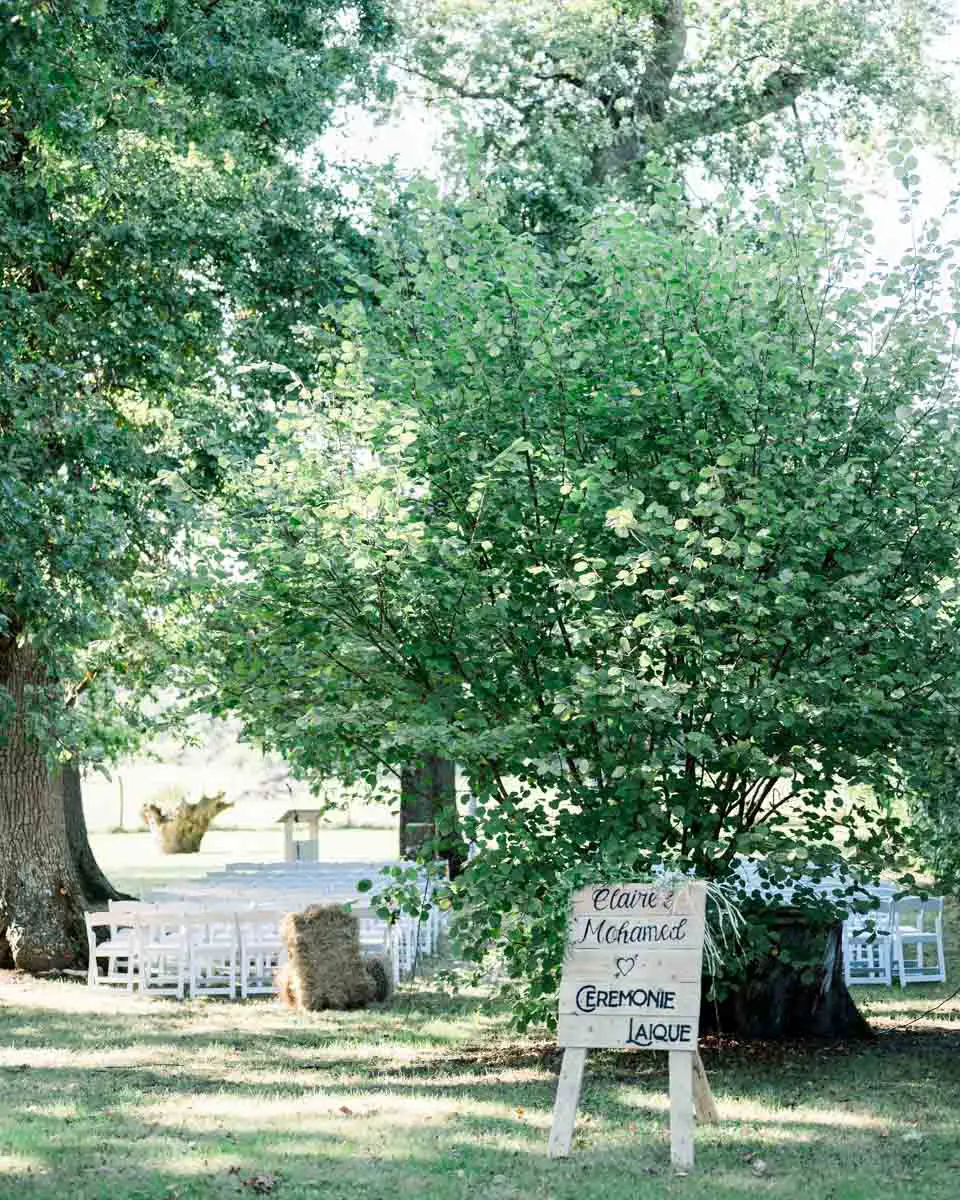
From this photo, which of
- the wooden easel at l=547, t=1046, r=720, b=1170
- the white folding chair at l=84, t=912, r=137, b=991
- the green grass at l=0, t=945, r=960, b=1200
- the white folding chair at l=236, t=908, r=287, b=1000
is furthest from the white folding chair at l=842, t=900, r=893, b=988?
the wooden easel at l=547, t=1046, r=720, b=1170

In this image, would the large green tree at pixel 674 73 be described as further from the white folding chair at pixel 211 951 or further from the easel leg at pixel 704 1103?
the easel leg at pixel 704 1103

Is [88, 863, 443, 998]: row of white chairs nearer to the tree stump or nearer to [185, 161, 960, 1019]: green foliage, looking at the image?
[185, 161, 960, 1019]: green foliage

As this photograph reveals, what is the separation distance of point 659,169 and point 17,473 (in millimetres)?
4758

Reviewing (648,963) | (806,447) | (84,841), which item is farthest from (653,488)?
(84,841)

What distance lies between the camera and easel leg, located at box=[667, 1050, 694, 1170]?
7441 millimetres

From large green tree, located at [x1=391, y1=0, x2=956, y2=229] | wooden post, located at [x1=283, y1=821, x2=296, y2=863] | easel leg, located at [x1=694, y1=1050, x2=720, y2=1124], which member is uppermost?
large green tree, located at [x1=391, y1=0, x2=956, y2=229]

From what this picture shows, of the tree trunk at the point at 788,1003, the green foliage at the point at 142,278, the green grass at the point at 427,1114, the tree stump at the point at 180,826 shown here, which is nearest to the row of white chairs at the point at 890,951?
the green grass at the point at 427,1114

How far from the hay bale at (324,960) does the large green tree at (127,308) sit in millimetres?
2489

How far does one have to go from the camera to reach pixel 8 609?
13508mm

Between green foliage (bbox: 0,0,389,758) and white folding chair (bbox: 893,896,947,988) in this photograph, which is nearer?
green foliage (bbox: 0,0,389,758)

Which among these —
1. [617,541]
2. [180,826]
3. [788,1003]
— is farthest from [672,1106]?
[180,826]

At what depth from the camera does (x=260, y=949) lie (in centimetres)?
1498

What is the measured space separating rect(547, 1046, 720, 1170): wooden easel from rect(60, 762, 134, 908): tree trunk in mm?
12449

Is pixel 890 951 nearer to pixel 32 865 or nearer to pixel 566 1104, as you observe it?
pixel 566 1104
